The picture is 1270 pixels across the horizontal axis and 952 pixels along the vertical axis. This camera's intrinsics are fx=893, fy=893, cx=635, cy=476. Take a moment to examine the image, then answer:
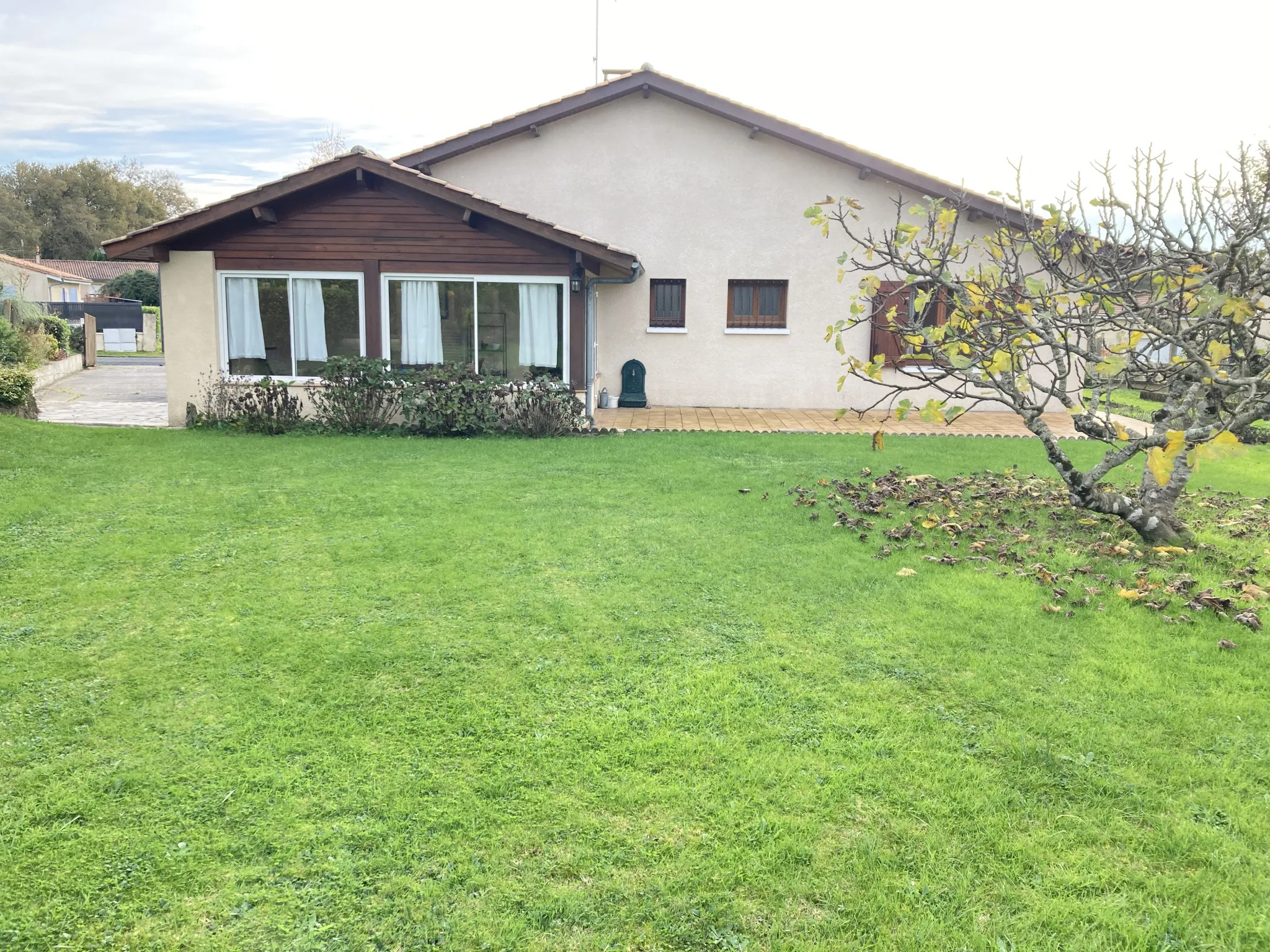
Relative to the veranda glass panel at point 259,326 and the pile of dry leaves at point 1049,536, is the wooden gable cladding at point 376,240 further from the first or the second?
the pile of dry leaves at point 1049,536

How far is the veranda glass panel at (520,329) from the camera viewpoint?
541 inches

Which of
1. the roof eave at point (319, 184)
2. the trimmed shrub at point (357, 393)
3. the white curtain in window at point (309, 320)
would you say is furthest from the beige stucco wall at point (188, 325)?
the trimmed shrub at point (357, 393)

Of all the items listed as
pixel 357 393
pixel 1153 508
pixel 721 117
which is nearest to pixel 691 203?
pixel 721 117

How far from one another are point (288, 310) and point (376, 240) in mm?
1764

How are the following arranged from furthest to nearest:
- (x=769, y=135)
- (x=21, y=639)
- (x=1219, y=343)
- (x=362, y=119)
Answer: (x=362, y=119), (x=769, y=135), (x=1219, y=343), (x=21, y=639)

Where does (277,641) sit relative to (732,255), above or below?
below

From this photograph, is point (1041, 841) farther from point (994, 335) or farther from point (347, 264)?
point (347, 264)

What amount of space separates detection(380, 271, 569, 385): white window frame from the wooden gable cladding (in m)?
0.08

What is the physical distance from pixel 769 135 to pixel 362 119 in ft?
103

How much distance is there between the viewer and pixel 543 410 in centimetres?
1310

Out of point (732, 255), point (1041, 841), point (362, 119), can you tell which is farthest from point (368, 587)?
point (362, 119)

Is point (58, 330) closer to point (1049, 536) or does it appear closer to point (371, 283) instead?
point (371, 283)

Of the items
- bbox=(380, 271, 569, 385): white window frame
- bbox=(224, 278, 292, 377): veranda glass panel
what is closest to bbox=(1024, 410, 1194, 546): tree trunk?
bbox=(380, 271, 569, 385): white window frame

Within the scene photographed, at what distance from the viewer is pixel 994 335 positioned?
742cm
